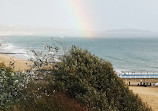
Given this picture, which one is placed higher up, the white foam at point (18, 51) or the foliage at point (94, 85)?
the foliage at point (94, 85)

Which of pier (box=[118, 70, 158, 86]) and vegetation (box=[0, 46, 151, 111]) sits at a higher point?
vegetation (box=[0, 46, 151, 111])

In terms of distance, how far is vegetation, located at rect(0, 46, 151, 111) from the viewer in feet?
16.6

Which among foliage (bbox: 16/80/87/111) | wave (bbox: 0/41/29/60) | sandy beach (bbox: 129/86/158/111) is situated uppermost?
foliage (bbox: 16/80/87/111)

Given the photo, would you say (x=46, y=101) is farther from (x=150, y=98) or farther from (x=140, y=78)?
(x=140, y=78)

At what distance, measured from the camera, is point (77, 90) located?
18.2 feet


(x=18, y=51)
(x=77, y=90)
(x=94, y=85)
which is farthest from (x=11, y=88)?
(x=18, y=51)

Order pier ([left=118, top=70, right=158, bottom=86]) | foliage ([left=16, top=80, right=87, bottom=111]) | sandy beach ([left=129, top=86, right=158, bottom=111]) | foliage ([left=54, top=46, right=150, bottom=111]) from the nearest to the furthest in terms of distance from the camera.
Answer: foliage ([left=16, top=80, right=87, bottom=111]), foliage ([left=54, top=46, right=150, bottom=111]), sandy beach ([left=129, top=86, right=158, bottom=111]), pier ([left=118, top=70, right=158, bottom=86])

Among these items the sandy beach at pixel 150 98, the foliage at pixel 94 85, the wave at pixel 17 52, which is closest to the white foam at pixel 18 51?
the wave at pixel 17 52

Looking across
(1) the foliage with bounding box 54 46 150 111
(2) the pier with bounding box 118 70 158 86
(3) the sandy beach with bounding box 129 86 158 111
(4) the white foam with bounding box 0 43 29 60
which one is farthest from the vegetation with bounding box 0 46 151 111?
(4) the white foam with bounding box 0 43 29 60

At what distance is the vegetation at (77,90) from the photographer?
5060 mm

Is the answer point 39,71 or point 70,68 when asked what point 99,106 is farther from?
point 39,71

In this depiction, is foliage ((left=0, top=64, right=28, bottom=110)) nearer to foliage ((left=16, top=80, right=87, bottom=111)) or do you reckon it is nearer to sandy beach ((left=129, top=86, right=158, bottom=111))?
foliage ((left=16, top=80, right=87, bottom=111))

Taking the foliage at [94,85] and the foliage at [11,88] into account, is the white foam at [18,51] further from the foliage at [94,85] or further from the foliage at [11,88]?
the foliage at [94,85]

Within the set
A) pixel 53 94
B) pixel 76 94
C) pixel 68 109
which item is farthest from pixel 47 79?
pixel 68 109
